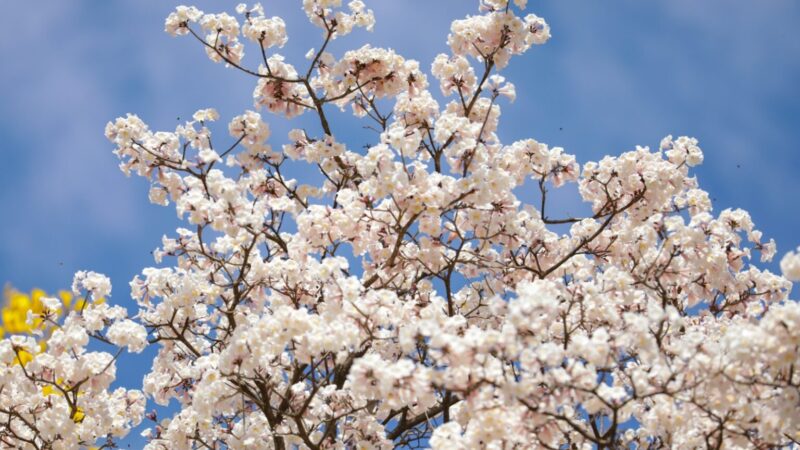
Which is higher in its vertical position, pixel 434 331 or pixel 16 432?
pixel 16 432

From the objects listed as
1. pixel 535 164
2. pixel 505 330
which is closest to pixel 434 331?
pixel 505 330

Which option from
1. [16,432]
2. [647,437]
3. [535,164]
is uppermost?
[535,164]

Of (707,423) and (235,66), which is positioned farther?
(235,66)

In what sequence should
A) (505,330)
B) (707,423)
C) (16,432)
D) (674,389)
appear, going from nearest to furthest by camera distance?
(505,330), (674,389), (707,423), (16,432)

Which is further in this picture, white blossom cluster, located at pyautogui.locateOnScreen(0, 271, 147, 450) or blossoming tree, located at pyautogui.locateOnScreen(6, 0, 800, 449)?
white blossom cluster, located at pyautogui.locateOnScreen(0, 271, 147, 450)

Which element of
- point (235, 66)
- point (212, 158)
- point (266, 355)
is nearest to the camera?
point (266, 355)

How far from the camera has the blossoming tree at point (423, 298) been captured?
219 inches

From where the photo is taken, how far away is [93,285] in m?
8.19

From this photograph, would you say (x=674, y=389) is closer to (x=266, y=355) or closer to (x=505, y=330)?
(x=505, y=330)

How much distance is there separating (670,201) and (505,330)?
5.14 meters

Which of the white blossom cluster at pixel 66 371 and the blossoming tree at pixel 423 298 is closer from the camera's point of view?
the blossoming tree at pixel 423 298

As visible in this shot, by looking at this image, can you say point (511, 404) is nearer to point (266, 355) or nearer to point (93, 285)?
point (266, 355)

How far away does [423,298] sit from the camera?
907cm

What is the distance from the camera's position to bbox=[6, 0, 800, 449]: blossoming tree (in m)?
5.57
